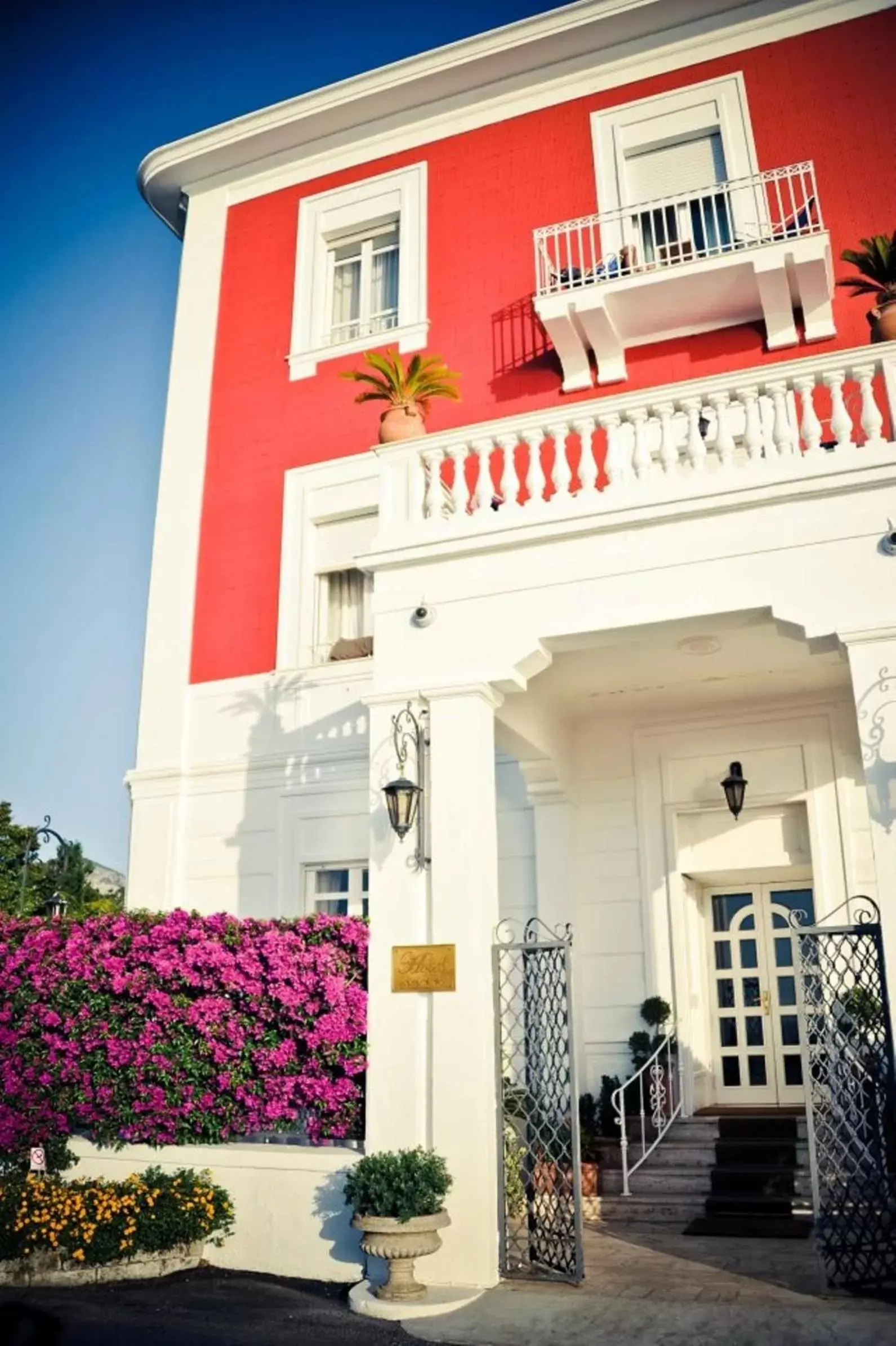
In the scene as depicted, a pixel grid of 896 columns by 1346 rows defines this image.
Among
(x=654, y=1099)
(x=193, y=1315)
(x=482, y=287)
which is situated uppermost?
(x=482, y=287)

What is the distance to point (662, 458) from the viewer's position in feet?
26.1

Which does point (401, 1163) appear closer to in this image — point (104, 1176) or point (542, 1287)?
point (542, 1287)

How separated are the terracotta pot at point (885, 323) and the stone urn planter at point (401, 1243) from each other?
6.74 meters

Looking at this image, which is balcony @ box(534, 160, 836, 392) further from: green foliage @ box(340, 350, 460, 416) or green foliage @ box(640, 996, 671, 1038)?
green foliage @ box(640, 996, 671, 1038)

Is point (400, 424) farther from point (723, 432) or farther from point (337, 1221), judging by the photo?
point (337, 1221)

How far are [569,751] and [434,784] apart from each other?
3.43 metres

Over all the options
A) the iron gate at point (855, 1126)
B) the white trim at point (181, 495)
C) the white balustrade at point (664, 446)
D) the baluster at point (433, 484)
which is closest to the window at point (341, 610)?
the white trim at point (181, 495)

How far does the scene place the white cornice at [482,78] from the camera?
12375 mm

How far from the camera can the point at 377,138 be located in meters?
14.1

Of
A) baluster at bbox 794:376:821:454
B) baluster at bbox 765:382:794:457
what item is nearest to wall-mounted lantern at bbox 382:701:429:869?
baluster at bbox 765:382:794:457

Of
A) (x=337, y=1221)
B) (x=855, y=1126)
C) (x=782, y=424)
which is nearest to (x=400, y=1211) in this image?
(x=337, y=1221)

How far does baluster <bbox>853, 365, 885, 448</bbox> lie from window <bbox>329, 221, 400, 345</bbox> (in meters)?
7.14

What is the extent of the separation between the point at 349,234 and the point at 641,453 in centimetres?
788

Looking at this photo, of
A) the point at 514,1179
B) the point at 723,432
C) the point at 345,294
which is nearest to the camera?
the point at 723,432
